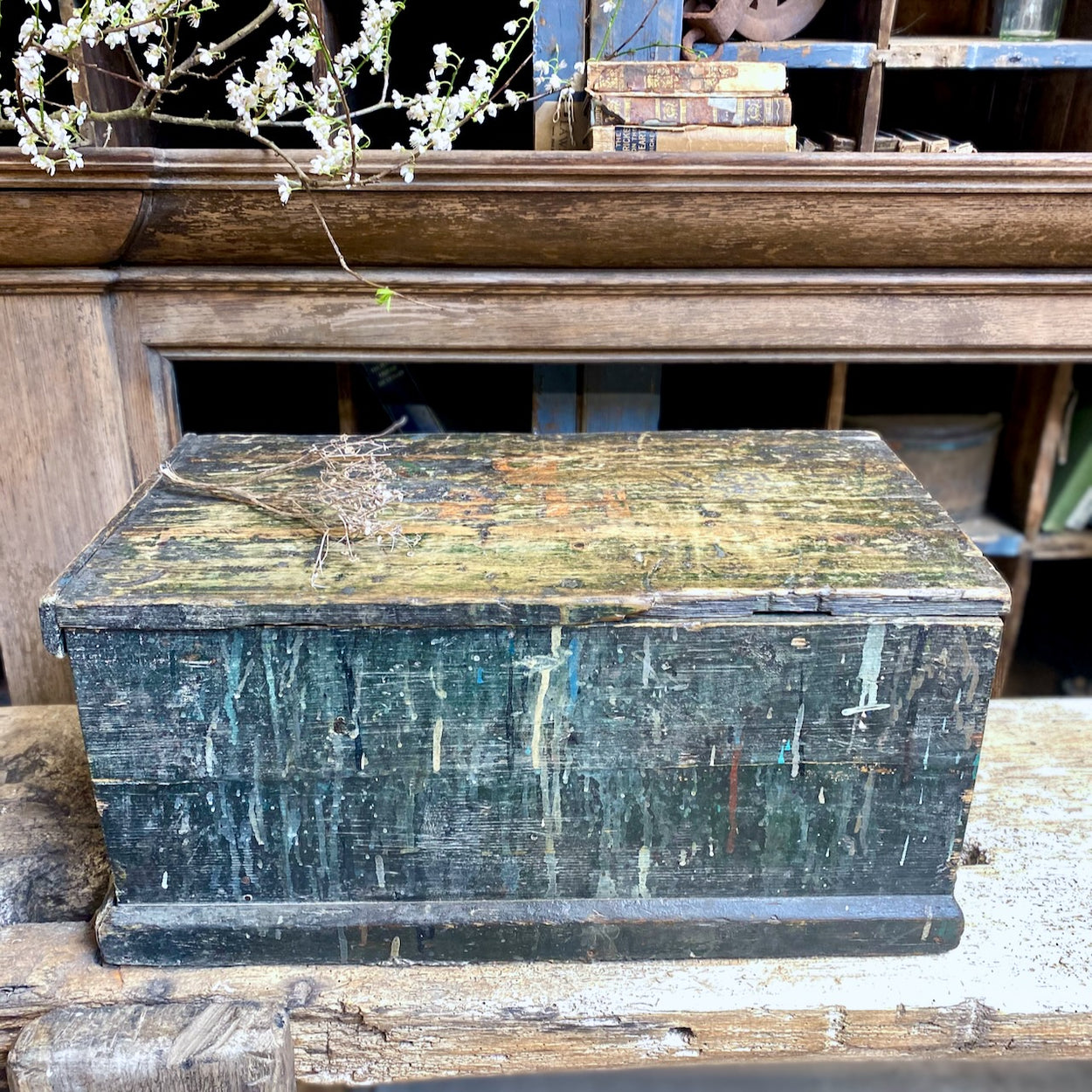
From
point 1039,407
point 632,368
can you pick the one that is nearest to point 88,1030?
point 632,368

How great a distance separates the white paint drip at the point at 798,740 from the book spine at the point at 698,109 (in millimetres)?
702

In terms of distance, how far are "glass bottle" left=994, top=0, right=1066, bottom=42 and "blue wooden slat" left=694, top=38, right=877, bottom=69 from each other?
0.20 m

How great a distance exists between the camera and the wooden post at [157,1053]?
868 millimetres

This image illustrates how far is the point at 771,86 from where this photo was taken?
119 cm

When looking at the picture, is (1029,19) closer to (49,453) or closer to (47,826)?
(49,453)

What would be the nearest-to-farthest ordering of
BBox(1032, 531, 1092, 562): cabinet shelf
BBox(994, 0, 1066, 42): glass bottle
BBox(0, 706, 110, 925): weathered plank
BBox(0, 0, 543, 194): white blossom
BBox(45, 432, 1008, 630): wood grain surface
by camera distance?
BBox(45, 432, 1008, 630): wood grain surface
BBox(0, 0, 543, 194): white blossom
BBox(0, 706, 110, 925): weathered plank
BBox(994, 0, 1066, 42): glass bottle
BBox(1032, 531, 1092, 562): cabinet shelf

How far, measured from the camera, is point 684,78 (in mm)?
1173

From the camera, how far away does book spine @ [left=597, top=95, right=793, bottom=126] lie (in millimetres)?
1180

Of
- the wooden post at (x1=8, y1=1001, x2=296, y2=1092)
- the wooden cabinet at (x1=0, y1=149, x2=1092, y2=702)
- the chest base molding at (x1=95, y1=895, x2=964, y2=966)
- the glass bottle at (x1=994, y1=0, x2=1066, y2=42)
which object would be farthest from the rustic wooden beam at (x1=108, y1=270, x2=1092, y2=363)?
the wooden post at (x1=8, y1=1001, x2=296, y2=1092)

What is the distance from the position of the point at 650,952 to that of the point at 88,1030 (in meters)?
0.52

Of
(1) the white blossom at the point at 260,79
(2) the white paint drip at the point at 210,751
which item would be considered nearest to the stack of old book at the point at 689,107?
(1) the white blossom at the point at 260,79

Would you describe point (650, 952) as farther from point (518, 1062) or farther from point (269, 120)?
point (269, 120)

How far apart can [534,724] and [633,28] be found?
83 centimetres

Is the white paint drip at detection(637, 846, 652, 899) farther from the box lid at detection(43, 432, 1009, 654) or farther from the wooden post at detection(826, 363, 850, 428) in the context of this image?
the wooden post at detection(826, 363, 850, 428)
